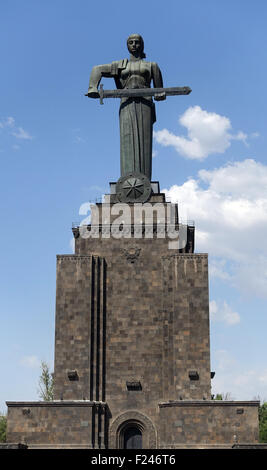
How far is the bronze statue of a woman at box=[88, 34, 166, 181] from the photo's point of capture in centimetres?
4522

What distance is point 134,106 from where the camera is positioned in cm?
4547

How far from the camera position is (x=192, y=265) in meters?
40.7

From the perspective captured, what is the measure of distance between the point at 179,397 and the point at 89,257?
31.2 feet

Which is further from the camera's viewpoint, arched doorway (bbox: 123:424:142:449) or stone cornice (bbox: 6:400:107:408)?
arched doorway (bbox: 123:424:142:449)

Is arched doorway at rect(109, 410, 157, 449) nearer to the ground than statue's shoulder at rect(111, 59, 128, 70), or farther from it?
nearer to the ground

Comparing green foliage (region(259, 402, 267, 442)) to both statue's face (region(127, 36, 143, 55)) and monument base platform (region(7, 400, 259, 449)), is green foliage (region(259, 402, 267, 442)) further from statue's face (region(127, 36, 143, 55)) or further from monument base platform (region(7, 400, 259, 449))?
statue's face (region(127, 36, 143, 55))

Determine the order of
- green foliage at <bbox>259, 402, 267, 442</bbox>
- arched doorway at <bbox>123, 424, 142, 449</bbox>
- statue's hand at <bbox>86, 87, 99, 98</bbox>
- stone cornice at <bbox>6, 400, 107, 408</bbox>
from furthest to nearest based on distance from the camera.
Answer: green foliage at <bbox>259, 402, 267, 442</bbox> → statue's hand at <bbox>86, 87, 99, 98</bbox> → arched doorway at <bbox>123, 424, 142, 449</bbox> → stone cornice at <bbox>6, 400, 107, 408</bbox>

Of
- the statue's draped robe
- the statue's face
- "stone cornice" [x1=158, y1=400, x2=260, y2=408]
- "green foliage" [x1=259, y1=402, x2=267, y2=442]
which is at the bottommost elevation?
"stone cornice" [x1=158, y1=400, x2=260, y2=408]

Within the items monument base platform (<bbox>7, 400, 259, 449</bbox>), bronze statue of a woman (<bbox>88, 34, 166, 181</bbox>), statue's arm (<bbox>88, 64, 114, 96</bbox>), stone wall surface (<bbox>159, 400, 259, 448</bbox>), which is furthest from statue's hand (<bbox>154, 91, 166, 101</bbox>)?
stone wall surface (<bbox>159, 400, 259, 448</bbox>)

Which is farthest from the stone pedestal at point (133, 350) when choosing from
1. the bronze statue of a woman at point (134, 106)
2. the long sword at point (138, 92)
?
the long sword at point (138, 92)

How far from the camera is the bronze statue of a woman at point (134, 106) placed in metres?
45.2

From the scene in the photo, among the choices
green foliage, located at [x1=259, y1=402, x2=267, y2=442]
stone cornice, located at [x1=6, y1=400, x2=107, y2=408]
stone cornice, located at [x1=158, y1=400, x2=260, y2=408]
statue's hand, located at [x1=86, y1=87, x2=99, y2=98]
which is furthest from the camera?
green foliage, located at [x1=259, y1=402, x2=267, y2=442]

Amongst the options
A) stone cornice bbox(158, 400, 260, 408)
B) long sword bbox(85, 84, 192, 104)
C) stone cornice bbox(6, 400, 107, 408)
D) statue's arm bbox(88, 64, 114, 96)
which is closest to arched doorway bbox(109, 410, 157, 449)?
stone cornice bbox(6, 400, 107, 408)

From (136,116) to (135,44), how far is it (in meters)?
4.76
